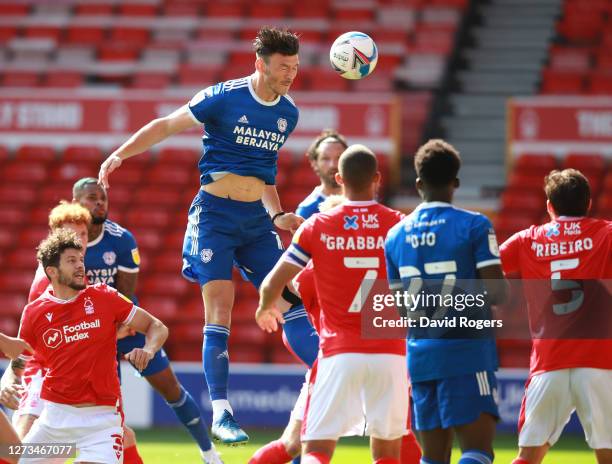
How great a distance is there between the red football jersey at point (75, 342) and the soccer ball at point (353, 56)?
2.33 m

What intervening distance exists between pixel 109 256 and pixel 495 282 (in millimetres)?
3743

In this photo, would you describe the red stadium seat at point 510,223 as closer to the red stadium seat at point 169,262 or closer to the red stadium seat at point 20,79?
the red stadium seat at point 169,262

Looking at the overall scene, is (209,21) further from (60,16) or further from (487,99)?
(487,99)

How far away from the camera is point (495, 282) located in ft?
18.4

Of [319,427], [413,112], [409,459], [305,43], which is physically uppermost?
[305,43]

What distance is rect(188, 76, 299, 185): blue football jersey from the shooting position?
24.5 ft

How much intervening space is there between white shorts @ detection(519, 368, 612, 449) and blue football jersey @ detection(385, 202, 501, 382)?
94cm

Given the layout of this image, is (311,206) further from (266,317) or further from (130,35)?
(130,35)

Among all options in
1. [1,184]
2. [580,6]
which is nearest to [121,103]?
[1,184]

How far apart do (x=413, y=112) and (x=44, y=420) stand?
11642mm

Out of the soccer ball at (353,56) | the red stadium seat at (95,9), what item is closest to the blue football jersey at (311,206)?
the soccer ball at (353,56)

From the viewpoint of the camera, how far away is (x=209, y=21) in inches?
782

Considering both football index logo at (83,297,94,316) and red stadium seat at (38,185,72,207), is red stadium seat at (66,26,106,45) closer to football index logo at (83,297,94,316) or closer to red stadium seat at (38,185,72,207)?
red stadium seat at (38,185,72,207)

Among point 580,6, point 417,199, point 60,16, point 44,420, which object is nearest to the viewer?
point 44,420
